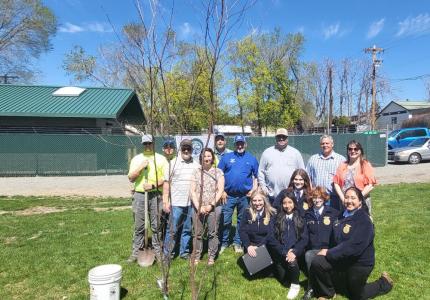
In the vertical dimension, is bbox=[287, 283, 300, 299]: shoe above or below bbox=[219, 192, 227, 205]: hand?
below

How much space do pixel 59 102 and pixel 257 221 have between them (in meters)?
18.9

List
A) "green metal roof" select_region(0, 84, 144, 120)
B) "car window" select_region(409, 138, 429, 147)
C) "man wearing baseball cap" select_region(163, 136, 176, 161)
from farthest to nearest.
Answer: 1. "car window" select_region(409, 138, 429, 147)
2. "green metal roof" select_region(0, 84, 144, 120)
3. "man wearing baseball cap" select_region(163, 136, 176, 161)

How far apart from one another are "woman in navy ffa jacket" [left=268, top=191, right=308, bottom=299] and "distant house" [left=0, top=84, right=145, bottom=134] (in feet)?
49.2

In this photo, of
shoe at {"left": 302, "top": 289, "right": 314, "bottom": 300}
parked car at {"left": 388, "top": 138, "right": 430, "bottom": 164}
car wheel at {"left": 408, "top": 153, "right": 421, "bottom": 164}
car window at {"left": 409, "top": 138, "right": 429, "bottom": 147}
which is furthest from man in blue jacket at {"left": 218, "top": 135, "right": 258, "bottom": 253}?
car window at {"left": 409, "top": 138, "right": 429, "bottom": 147}

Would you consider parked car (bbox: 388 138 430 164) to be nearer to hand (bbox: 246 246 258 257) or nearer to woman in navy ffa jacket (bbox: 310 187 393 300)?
woman in navy ffa jacket (bbox: 310 187 393 300)

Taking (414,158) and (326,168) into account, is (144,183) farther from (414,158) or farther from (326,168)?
(414,158)

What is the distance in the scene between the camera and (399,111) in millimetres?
63594

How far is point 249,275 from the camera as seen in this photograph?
4.78 metres

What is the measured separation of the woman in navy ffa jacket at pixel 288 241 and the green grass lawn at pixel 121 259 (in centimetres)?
19

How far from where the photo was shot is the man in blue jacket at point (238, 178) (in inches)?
218

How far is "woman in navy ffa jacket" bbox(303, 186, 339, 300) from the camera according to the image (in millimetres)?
4341

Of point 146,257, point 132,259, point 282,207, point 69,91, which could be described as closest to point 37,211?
point 132,259

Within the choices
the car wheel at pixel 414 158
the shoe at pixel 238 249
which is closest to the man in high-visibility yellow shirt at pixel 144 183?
the shoe at pixel 238 249

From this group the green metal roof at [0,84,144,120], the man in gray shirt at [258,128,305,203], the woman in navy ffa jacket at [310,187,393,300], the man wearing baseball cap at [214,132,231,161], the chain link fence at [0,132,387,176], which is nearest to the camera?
the woman in navy ffa jacket at [310,187,393,300]
